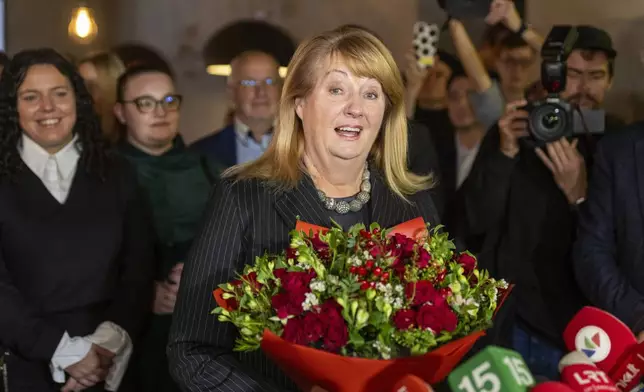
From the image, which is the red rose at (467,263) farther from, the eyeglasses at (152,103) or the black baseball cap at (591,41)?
the eyeglasses at (152,103)

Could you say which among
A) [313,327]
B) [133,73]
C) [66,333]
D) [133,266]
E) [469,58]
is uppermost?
[469,58]

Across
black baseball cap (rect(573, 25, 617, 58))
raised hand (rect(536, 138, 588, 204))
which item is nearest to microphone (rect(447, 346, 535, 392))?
raised hand (rect(536, 138, 588, 204))

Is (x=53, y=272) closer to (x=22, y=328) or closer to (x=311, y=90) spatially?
(x=22, y=328)

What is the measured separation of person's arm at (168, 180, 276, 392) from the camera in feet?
5.93

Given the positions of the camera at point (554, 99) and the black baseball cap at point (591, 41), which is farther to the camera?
the black baseball cap at point (591, 41)

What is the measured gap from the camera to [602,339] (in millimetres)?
1605

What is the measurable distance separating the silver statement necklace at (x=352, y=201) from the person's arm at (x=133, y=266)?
1163mm

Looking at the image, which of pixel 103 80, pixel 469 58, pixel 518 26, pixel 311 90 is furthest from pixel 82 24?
pixel 311 90

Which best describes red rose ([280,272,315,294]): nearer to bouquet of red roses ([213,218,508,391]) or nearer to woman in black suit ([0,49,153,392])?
bouquet of red roses ([213,218,508,391])

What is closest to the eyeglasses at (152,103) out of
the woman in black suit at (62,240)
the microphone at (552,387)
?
the woman in black suit at (62,240)

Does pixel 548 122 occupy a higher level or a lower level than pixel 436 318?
higher

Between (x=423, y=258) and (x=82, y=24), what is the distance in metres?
4.60

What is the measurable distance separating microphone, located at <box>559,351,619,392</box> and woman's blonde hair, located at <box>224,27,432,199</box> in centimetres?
79

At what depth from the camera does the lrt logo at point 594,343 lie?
1.60m
